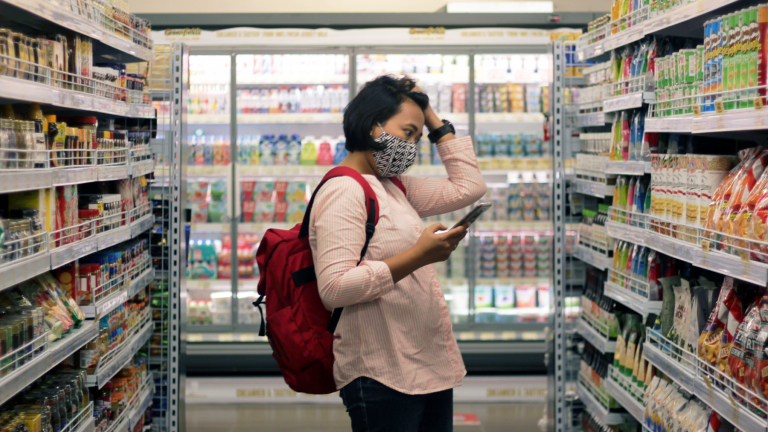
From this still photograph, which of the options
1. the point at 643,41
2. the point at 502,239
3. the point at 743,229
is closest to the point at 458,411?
the point at 502,239

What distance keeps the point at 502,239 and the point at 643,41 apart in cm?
282

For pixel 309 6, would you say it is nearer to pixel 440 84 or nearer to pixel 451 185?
pixel 440 84

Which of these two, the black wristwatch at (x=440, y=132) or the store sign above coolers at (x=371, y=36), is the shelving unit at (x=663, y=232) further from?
the store sign above coolers at (x=371, y=36)

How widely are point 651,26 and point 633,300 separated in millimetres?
938

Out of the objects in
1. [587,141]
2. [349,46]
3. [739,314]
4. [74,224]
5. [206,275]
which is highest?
[349,46]

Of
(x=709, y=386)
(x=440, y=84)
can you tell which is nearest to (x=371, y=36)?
(x=440, y=84)

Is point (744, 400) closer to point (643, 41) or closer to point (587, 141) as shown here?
point (643, 41)

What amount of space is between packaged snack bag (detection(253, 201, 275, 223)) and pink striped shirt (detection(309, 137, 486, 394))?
3378 millimetres

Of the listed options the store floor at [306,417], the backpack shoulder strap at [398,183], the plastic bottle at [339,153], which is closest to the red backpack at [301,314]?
the backpack shoulder strap at [398,183]

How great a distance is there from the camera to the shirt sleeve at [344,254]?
5.09ft

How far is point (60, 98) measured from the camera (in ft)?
6.48

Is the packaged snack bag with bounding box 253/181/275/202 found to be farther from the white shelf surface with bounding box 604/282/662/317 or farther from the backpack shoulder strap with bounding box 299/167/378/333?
the backpack shoulder strap with bounding box 299/167/378/333

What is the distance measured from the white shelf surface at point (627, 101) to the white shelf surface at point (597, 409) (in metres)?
1.18

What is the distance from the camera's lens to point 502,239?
205 inches
